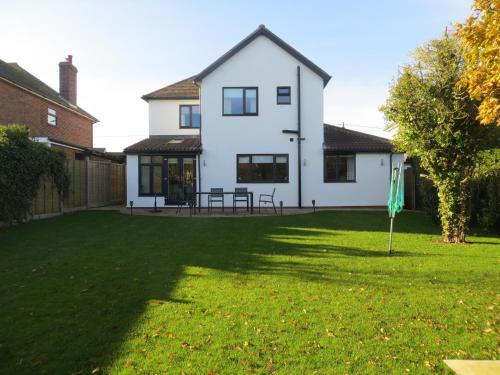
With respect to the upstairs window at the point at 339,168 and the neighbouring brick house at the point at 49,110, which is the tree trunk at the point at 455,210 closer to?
the upstairs window at the point at 339,168

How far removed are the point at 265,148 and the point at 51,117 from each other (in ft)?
45.1

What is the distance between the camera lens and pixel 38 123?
22125mm

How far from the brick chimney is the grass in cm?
1984

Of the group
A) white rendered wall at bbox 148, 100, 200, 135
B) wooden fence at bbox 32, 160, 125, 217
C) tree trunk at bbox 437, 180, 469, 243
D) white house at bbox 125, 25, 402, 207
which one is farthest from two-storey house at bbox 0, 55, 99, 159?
tree trunk at bbox 437, 180, 469, 243

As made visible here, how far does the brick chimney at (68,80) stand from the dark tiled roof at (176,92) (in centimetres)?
820

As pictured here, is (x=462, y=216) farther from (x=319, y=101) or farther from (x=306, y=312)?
(x=319, y=101)

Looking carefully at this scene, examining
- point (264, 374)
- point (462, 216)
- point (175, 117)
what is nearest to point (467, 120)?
point (462, 216)

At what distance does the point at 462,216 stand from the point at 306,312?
6.70 m

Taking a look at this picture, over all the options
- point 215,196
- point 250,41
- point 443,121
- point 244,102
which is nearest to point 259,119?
point 244,102

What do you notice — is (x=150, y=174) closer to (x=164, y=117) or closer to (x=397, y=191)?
(x=164, y=117)

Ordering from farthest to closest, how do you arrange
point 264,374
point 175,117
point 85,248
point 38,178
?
point 175,117
point 38,178
point 85,248
point 264,374

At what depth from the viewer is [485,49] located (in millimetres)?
6281

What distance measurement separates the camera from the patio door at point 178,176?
733 inches

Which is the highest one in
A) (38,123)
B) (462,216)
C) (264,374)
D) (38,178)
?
(38,123)
